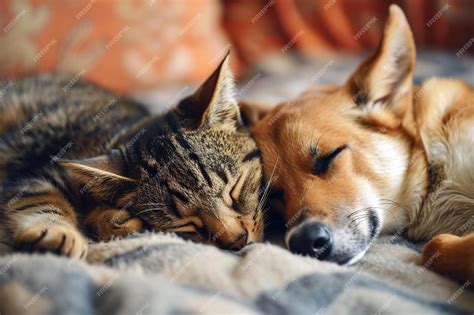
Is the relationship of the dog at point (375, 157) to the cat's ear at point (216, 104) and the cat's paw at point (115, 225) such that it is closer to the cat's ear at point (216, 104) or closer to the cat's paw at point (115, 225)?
the cat's ear at point (216, 104)

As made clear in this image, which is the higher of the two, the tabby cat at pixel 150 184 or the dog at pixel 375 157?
the tabby cat at pixel 150 184

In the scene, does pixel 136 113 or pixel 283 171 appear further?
pixel 136 113

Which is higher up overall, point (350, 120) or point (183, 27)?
point (183, 27)

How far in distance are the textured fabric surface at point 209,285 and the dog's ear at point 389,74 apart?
613 mm

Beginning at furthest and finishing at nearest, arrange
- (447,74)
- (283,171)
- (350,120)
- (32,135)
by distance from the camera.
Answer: (447,74) < (32,135) < (350,120) < (283,171)

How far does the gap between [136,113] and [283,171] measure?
0.85 metres

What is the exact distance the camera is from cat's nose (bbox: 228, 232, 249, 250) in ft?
4.32

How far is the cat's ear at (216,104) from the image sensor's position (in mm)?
1429

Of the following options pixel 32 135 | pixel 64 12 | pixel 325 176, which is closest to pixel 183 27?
pixel 64 12

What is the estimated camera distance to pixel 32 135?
179cm

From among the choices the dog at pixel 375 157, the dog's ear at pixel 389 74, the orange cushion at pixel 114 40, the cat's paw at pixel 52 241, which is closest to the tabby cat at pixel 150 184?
the cat's paw at pixel 52 241

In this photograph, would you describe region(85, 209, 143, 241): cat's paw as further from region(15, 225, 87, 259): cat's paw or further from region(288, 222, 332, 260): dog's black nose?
region(288, 222, 332, 260): dog's black nose

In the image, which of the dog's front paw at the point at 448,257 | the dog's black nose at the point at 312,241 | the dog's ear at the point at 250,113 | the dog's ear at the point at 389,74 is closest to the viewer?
the dog's front paw at the point at 448,257

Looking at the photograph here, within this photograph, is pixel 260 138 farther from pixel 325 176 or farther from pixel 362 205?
pixel 362 205
